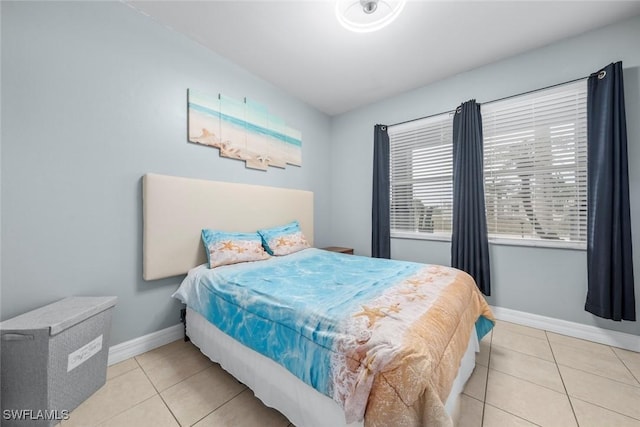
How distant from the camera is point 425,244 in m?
3.00

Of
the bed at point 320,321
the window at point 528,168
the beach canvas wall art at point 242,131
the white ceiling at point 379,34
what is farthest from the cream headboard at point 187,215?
the window at point 528,168

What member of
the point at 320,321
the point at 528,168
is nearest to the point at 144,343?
the point at 320,321

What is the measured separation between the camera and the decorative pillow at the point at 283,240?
2.54 m

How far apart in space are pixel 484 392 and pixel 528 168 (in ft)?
6.93

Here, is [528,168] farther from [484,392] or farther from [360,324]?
[360,324]

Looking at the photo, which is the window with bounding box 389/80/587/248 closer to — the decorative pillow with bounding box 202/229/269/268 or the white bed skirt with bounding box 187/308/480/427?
the white bed skirt with bounding box 187/308/480/427

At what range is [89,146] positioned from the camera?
1.68 meters

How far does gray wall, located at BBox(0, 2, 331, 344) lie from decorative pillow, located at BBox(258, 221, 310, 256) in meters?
0.91

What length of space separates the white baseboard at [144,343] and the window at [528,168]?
9.57 feet

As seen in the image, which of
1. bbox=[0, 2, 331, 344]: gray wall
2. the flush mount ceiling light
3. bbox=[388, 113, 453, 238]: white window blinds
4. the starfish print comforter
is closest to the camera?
the starfish print comforter

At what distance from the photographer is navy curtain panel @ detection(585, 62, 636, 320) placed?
1.89 meters

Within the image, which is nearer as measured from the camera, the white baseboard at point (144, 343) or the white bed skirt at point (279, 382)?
the white bed skirt at point (279, 382)

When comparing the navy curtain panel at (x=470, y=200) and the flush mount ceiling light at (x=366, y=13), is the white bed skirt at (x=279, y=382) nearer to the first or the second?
the navy curtain panel at (x=470, y=200)

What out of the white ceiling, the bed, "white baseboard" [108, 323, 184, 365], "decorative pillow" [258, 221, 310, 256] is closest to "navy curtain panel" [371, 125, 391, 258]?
the white ceiling
